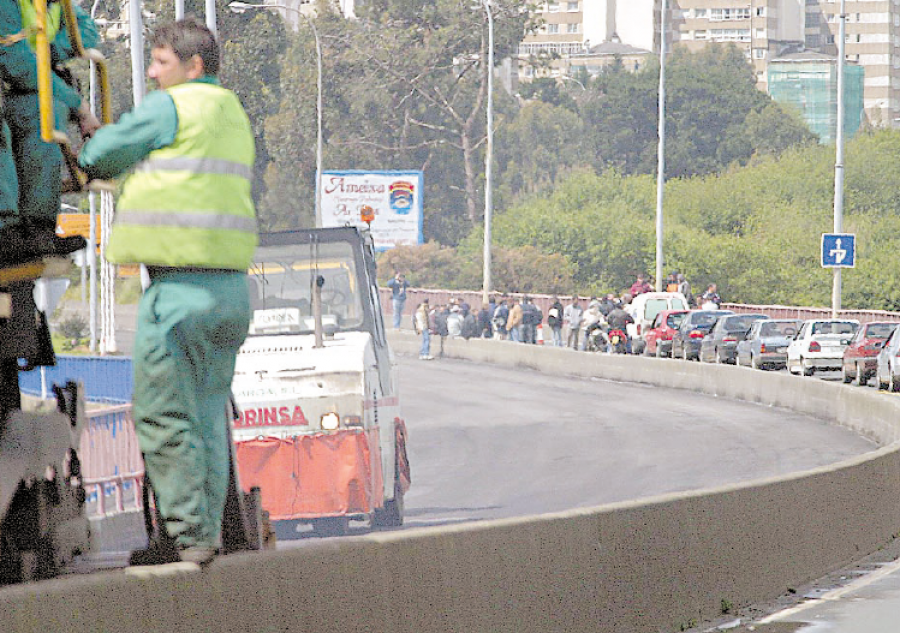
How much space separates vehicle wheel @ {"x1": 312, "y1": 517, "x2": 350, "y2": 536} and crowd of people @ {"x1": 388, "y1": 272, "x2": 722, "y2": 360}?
3840 centimetres

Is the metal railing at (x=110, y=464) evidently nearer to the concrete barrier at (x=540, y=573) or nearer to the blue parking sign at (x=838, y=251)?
the concrete barrier at (x=540, y=573)

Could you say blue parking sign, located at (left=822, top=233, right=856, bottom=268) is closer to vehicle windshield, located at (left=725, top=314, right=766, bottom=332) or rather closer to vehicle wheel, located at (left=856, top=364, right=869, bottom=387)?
vehicle windshield, located at (left=725, top=314, right=766, bottom=332)

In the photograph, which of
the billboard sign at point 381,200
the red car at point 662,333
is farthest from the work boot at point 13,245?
the billboard sign at point 381,200

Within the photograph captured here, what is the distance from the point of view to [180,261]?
20.1 feet

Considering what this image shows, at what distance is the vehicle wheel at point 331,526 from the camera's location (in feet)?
55.6

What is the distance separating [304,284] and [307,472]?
1.98m

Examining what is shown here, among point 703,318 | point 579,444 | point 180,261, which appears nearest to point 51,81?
point 180,261

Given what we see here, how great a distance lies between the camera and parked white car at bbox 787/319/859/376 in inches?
1793

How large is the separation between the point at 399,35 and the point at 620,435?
74.5 metres

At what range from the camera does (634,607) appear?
31.8 ft

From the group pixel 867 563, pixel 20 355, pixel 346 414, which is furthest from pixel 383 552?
pixel 346 414

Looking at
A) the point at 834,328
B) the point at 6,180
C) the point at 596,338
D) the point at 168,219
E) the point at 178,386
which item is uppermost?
the point at 6,180

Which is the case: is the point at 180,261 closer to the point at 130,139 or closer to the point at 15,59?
the point at 130,139

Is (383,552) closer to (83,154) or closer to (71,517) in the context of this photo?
(71,517)
